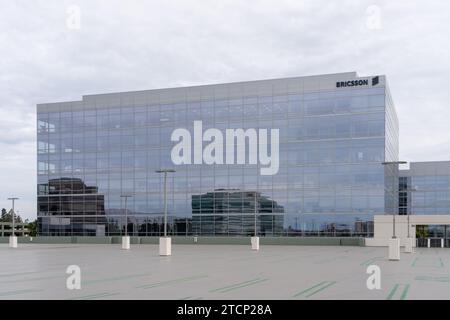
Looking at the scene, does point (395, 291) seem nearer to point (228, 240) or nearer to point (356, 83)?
point (228, 240)

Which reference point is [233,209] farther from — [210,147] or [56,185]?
[56,185]

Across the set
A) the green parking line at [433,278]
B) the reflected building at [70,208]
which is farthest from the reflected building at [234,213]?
the green parking line at [433,278]

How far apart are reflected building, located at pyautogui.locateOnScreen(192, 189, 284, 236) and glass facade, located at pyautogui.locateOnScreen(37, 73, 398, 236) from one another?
0.14 meters

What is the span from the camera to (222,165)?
3159 inches

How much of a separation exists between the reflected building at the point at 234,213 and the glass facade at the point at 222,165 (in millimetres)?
141

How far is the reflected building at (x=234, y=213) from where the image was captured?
3071 inches

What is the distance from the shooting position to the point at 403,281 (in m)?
21.5

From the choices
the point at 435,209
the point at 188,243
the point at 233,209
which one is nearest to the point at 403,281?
the point at 188,243

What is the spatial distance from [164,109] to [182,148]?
6.51 meters

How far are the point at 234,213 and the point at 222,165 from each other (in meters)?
6.93

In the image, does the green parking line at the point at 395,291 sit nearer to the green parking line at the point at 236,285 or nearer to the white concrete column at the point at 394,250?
the green parking line at the point at 236,285

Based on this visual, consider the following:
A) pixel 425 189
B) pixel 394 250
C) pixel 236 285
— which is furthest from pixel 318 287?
pixel 425 189

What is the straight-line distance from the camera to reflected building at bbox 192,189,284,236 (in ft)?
256

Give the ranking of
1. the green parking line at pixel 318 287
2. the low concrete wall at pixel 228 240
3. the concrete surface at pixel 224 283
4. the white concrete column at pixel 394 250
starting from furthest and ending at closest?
the low concrete wall at pixel 228 240 → the white concrete column at pixel 394 250 → the green parking line at pixel 318 287 → the concrete surface at pixel 224 283
